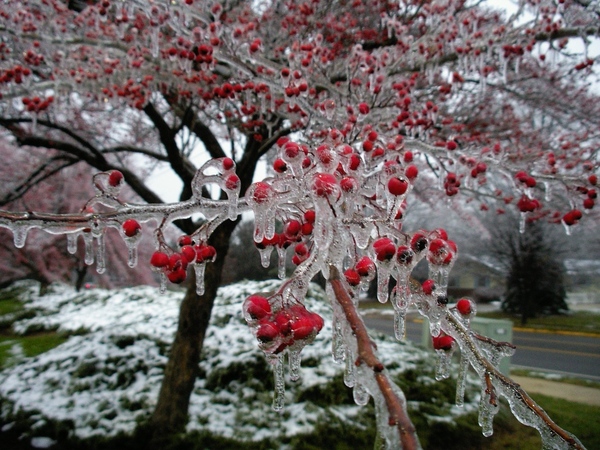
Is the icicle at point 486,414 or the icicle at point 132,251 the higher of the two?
the icicle at point 132,251

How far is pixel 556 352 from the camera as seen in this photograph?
1086cm

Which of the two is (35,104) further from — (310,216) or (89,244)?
(310,216)

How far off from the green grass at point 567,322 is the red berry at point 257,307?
17370 mm

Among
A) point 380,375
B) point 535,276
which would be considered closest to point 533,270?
point 535,276

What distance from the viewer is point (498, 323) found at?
6641mm

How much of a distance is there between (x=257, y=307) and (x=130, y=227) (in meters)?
0.74

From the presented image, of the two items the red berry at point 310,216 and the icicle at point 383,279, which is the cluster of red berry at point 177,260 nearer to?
the red berry at point 310,216

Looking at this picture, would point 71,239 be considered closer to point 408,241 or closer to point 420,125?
point 408,241

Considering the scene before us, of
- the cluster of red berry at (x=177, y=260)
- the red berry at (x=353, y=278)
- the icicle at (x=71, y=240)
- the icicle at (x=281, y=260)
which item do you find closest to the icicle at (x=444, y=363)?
the red berry at (x=353, y=278)

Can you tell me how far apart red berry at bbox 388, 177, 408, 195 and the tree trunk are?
3764 mm

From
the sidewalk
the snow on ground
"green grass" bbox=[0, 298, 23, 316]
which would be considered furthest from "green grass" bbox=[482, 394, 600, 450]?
"green grass" bbox=[0, 298, 23, 316]

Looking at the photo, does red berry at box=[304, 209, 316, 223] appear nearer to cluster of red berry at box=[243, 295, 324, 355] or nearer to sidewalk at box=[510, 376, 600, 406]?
cluster of red berry at box=[243, 295, 324, 355]

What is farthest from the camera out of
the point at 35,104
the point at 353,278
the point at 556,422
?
the point at 556,422

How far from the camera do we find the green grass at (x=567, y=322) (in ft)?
49.1
